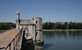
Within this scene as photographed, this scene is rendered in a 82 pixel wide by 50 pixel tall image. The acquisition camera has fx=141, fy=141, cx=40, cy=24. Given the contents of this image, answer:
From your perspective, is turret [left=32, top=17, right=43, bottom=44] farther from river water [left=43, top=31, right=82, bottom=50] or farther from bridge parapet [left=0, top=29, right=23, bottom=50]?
bridge parapet [left=0, top=29, right=23, bottom=50]

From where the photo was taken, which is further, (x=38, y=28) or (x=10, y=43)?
(x=38, y=28)

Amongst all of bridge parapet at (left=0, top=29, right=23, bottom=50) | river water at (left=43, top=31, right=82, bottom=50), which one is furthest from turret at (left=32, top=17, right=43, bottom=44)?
bridge parapet at (left=0, top=29, right=23, bottom=50)

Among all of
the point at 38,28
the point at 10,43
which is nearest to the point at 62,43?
the point at 38,28

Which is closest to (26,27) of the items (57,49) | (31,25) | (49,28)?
(31,25)

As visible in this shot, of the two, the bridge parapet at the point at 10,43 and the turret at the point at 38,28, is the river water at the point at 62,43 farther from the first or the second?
the bridge parapet at the point at 10,43

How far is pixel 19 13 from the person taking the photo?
24391 millimetres

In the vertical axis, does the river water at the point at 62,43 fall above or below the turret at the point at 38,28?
below

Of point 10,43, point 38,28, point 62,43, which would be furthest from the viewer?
point 62,43

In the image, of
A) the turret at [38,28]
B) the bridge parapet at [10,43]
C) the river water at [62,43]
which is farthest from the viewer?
the turret at [38,28]

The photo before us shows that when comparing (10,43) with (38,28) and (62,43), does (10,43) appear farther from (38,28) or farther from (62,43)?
(62,43)

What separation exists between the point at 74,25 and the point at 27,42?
56.9m

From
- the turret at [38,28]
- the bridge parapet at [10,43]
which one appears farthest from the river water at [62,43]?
the bridge parapet at [10,43]

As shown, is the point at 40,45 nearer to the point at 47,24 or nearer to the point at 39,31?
the point at 39,31

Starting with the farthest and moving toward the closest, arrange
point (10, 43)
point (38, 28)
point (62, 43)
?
point (62, 43)
point (38, 28)
point (10, 43)
